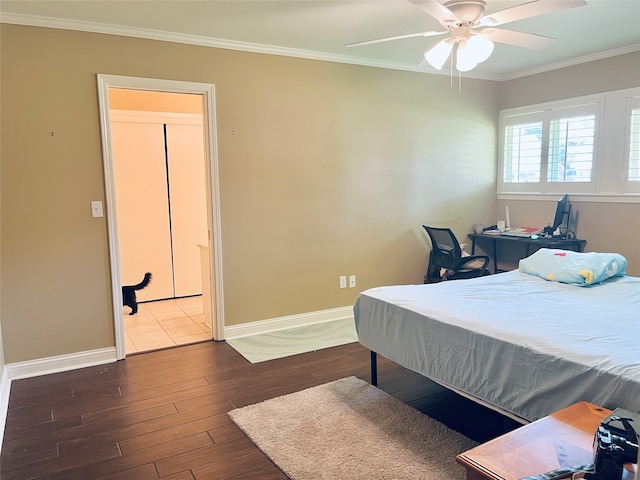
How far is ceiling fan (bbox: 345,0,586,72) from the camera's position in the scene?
2.33 m

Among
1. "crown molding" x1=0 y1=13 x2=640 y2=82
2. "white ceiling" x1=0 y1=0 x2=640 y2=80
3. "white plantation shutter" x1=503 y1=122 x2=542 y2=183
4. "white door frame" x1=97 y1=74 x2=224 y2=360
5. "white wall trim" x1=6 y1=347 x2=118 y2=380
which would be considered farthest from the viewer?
"white plantation shutter" x1=503 y1=122 x2=542 y2=183

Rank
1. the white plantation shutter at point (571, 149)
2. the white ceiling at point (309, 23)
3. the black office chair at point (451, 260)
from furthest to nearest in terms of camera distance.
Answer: the white plantation shutter at point (571, 149)
the black office chair at point (451, 260)
the white ceiling at point (309, 23)

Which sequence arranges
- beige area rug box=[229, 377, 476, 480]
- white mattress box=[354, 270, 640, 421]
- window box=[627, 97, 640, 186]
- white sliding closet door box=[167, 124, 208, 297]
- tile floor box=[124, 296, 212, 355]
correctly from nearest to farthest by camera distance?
white mattress box=[354, 270, 640, 421] → beige area rug box=[229, 377, 476, 480] → tile floor box=[124, 296, 212, 355] → window box=[627, 97, 640, 186] → white sliding closet door box=[167, 124, 208, 297]

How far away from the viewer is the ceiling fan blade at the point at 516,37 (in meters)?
2.67

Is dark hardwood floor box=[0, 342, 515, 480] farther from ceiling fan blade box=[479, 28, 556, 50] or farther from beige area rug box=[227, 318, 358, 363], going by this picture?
ceiling fan blade box=[479, 28, 556, 50]

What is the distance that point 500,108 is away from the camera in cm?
536

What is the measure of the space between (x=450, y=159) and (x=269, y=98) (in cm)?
218

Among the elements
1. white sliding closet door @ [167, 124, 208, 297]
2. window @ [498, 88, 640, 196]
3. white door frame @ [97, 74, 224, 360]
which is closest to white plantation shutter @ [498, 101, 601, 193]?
window @ [498, 88, 640, 196]

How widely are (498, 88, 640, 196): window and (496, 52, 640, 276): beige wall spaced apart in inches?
3.8

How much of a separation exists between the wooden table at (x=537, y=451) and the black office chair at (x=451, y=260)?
2931 millimetres

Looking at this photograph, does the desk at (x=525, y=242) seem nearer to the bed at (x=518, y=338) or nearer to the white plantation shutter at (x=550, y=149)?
the white plantation shutter at (x=550, y=149)

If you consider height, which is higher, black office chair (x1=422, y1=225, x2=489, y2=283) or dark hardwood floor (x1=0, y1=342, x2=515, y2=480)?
black office chair (x1=422, y1=225, x2=489, y2=283)

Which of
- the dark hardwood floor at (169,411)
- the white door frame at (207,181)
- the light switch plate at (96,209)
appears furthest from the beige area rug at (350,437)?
the light switch plate at (96,209)

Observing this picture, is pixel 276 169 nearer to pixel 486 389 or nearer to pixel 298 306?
pixel 298 306
